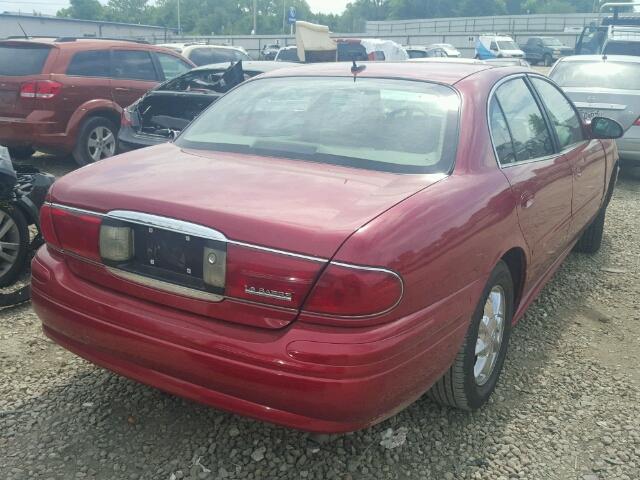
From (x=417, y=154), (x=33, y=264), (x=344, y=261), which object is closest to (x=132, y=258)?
(x=33, y=264)

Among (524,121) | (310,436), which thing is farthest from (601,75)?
(310,436)

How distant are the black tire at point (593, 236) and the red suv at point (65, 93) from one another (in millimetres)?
5825

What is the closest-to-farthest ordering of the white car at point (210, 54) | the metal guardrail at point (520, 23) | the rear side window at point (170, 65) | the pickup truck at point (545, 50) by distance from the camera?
the rear side window at point (170, 65) → the white car at point (210, 54) → the pickup truck at point (545, 50) → the metal guardrail at point (520, 23)

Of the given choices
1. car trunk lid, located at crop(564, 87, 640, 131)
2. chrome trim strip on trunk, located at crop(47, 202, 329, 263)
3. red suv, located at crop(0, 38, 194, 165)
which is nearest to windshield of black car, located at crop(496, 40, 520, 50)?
car trunk lid, located at crop(564, 87, 640, 131)

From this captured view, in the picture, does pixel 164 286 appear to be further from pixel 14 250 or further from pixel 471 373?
pixel 14 250

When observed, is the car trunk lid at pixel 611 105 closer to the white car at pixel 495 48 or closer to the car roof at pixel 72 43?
the car roof at pixel 72 43

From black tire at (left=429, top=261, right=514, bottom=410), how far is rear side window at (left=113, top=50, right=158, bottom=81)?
6863 mm

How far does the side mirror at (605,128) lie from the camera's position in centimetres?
422

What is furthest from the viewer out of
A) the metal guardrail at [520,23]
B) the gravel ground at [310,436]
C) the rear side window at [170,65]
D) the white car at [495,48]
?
the metal guardrail at [520,23]

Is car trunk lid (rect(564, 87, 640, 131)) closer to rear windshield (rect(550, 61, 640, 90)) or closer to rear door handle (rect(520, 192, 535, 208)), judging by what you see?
rear windshield (rect(550, 61, 640, 90))

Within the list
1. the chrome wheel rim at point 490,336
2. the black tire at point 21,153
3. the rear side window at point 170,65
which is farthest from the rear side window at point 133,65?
the chrome wheel rim at point 490,336

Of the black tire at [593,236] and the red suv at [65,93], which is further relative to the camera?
the red suv at [65,93]

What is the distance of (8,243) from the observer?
4008 millimetres

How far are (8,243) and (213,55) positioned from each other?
11308 mm
